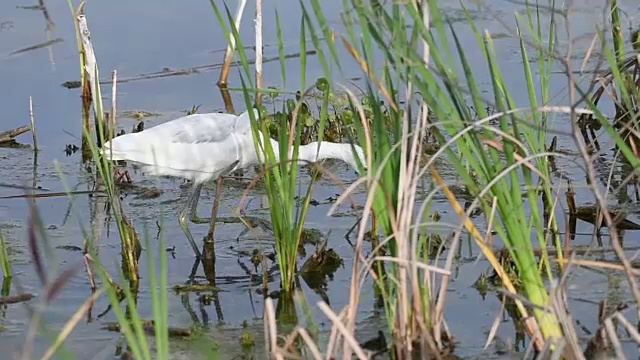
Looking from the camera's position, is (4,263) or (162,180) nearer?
(4,263)

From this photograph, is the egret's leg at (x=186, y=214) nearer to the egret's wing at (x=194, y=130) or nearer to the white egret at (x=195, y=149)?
the white egret at (x=195, y=149)

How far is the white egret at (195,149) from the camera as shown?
5051 mm

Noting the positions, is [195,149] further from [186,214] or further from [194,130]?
[186,214]

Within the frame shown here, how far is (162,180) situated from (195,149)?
76 cm

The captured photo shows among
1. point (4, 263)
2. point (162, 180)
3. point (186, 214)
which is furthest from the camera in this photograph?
point (162, 180)

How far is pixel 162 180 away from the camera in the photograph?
5.88 meters

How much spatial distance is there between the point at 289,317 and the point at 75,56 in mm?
4258

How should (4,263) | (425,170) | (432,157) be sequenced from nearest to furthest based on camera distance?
(432,157)
(425,170)
(4,263)

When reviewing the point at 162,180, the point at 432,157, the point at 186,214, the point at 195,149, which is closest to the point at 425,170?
the point at 432,157

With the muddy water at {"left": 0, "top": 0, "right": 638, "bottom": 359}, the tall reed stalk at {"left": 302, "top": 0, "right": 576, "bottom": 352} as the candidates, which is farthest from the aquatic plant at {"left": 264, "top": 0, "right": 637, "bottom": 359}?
the muddy water at {"left": 0, "top": 0, "right": 638, "bottom": 359}

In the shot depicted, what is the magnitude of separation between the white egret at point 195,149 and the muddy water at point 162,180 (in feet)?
0.59

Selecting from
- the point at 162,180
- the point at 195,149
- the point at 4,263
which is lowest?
the point at 4,263

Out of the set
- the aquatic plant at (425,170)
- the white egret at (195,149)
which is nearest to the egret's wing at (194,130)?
the white egret at (195,149)

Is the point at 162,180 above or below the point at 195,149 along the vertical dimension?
below
